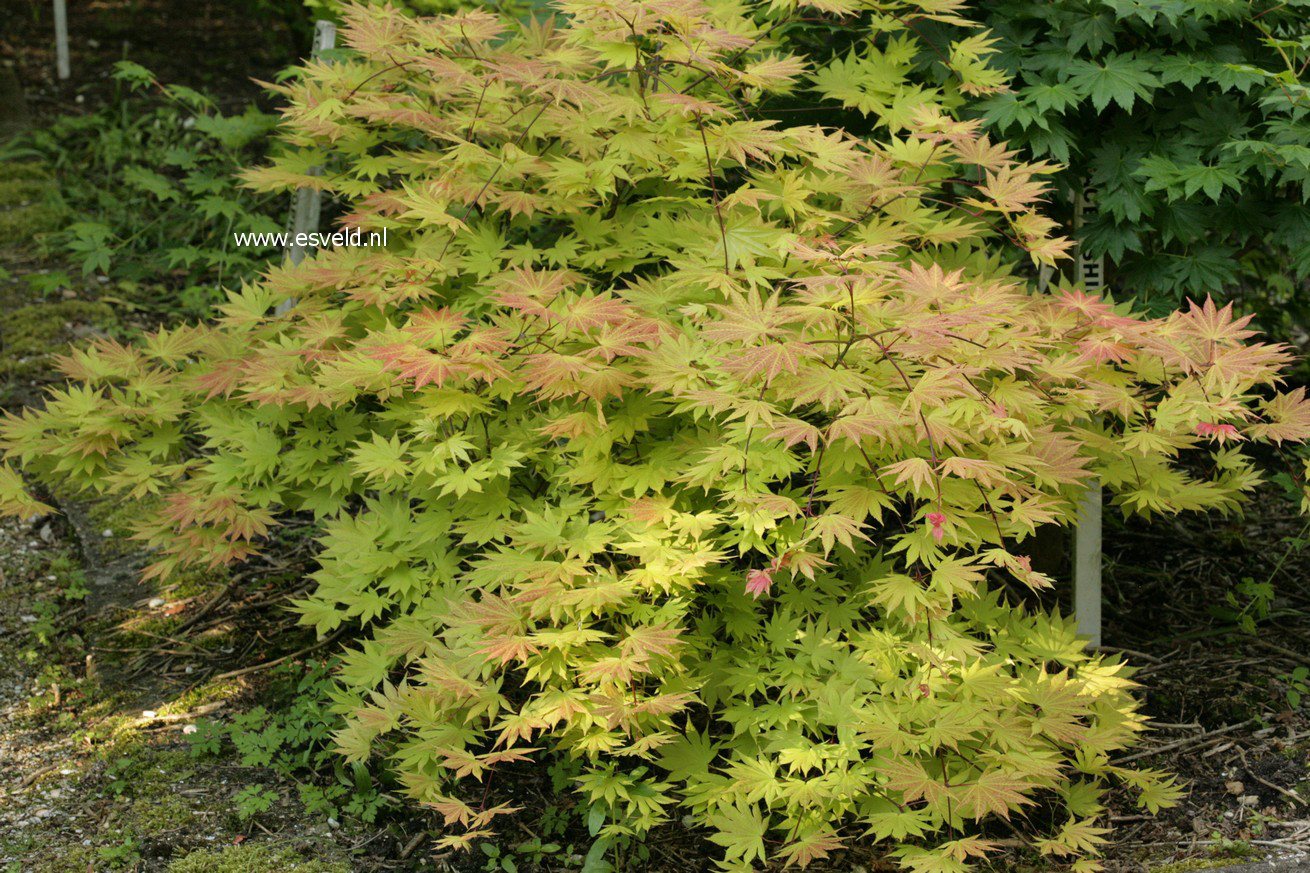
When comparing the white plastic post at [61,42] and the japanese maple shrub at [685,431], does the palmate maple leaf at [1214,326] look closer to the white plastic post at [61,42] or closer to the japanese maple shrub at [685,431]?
the japanese maple shrub at [685,431]

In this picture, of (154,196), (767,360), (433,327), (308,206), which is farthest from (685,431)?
(154,196)

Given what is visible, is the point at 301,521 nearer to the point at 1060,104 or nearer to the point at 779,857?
the point at 779,857

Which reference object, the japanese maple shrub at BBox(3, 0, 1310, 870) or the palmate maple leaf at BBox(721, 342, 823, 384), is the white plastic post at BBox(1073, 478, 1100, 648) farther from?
the palmate maple leaf at BBox(721, 342, 823, 384)

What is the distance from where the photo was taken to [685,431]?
8.43ft

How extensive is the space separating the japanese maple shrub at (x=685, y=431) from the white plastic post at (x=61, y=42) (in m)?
3.77

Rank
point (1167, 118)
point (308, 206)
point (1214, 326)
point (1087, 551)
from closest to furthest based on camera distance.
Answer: point (1214, 326), point (1167, 118), point (1087, 551), point (308, 206)

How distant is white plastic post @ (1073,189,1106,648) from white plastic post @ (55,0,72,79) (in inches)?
203

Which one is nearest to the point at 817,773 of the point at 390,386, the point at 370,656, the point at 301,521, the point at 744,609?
the point at 744,609

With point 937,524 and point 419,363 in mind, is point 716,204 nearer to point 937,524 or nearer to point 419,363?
point 419,363

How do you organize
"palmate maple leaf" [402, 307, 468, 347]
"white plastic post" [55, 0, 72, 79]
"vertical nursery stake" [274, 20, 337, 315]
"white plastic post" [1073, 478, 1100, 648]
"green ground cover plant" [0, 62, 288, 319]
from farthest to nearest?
"white plastic post" [55, 0, 72, 79] < "green ground cover plant" [0, 62, 288, 319] < "vertical nursery stake" [274, 20, 337, 315] < "white plastic post" [1073, 478, 1100, 648] < "palmate maple leaf" [402, 307, 468, 347]

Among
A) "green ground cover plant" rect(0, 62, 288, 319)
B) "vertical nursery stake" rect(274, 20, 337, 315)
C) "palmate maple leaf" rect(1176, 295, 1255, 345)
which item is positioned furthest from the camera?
"green ground cover plant" rect(0, 62, 288, 319)

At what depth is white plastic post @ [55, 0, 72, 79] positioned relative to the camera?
602 cm

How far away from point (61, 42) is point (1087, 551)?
5523 millimetres

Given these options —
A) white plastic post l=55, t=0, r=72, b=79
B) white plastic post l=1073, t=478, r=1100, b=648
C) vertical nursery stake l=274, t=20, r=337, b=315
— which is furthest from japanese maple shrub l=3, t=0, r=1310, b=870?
white plastic post l=55, t=0, r=72, b=79
